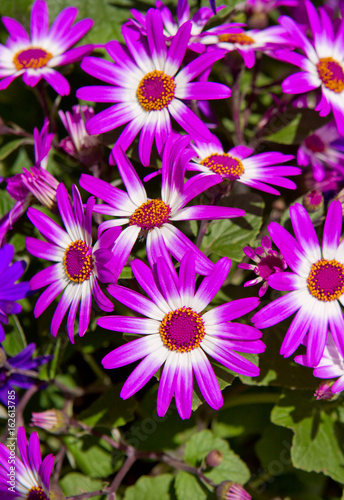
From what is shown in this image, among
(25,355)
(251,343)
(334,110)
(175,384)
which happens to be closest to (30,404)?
(25,355)

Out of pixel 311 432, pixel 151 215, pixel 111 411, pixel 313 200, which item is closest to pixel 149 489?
pixel 111 411

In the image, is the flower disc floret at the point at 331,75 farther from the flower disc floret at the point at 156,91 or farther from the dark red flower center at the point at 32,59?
the dark red flower center at the point at 32,59

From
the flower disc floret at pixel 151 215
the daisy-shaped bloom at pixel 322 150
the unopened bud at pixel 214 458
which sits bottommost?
the unopened bud at pixel 214 458

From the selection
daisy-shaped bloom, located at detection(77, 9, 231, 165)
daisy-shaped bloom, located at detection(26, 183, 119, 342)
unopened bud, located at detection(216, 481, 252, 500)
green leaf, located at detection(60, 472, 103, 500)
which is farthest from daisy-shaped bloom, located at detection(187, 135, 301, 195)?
green leaf, located at detection(60, 472, 103, 500)

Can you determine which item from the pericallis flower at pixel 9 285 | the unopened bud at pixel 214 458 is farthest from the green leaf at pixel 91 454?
the pericallis flower at pixel 9 285

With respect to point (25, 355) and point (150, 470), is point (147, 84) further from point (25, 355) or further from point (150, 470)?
point (150, 470)

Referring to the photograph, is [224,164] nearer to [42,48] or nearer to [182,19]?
[182,19]
